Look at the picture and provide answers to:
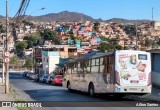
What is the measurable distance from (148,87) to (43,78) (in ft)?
141

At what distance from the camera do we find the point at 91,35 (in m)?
169

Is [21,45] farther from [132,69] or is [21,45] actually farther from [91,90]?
[132,69]

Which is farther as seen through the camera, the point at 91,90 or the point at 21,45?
the point at 21,45

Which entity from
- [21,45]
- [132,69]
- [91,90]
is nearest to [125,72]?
[132,69]

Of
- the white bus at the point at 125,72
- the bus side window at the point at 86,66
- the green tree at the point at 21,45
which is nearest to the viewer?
the white bus at the point at 125,72

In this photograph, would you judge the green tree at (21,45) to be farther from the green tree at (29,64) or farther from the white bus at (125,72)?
the white bus at (125,72)

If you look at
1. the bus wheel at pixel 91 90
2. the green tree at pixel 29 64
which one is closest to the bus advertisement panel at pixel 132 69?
the bus wheel at pixel 91 90

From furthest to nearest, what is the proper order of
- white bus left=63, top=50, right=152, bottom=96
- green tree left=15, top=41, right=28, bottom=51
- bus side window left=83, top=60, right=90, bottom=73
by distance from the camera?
green tree left=15, top=41, right=28, bottom=51
bus side window left=83, top=60, right=90, bottom=73
white bus left=63, top=50, right=152, bottom=96

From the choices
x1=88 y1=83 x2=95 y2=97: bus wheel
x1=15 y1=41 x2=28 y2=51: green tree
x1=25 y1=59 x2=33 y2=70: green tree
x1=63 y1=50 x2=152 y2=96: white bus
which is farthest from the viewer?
x1=15 y1=41 x2=28 y2=51: green tree

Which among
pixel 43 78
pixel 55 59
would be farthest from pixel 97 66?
pixel 55 59

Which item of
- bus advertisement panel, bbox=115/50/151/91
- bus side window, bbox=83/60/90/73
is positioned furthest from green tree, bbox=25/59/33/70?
bus advertisement panel, bbox=115/50/151/91

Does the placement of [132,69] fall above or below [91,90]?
above

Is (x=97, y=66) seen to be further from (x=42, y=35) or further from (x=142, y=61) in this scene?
(x=42, y=35)

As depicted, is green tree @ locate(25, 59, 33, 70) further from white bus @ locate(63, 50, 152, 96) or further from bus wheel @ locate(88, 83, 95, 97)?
white bus @ locate(63, 50, 152, 96)
